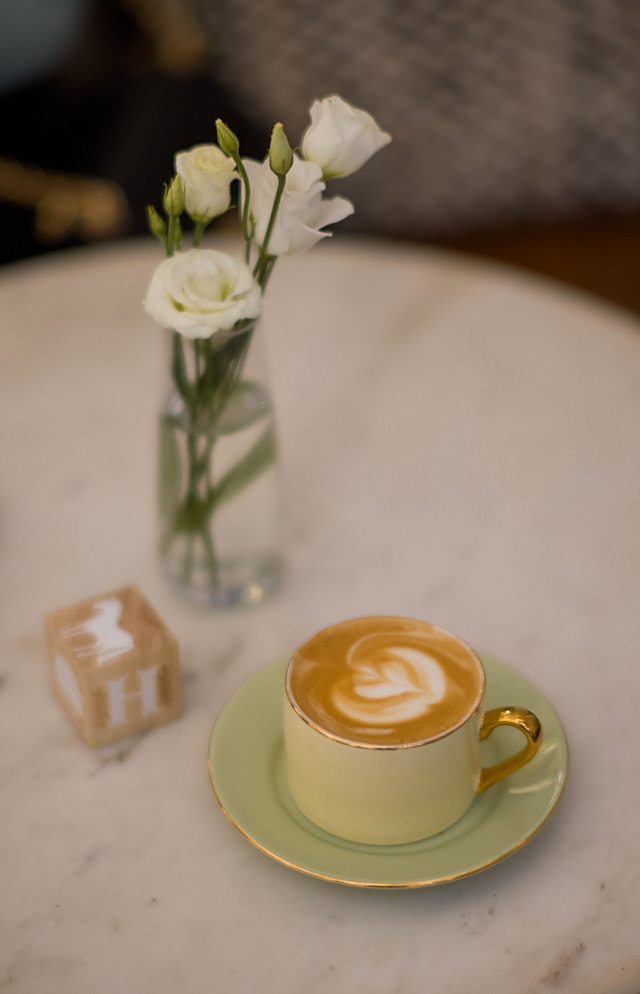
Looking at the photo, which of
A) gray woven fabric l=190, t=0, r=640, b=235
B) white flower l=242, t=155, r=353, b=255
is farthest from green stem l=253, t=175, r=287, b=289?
gray woven fabric l=190, t=0, r=640, b=235

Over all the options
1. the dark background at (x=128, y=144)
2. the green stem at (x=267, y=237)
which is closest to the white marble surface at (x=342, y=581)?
the green stem at (x=267, y=237)

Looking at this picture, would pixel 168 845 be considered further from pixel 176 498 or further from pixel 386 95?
pixel 386 95

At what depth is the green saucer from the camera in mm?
491

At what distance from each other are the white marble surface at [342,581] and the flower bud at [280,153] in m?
0.31

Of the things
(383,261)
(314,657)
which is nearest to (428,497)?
(314,657)

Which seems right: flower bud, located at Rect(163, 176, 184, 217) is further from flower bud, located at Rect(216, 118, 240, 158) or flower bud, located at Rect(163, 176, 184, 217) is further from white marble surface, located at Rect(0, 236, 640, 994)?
white marble surface, located at Rect(0, 236, 640, 994)

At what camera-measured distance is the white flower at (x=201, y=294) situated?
20.4 inches

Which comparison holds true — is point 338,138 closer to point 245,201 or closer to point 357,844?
point 245,201

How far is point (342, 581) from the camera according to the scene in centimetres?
73

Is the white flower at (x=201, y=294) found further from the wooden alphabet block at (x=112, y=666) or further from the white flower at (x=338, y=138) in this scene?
the wooden alphabet block at (x=112, y=666)

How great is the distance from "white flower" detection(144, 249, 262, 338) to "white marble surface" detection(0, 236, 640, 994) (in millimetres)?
247

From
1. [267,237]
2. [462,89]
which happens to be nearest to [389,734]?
[267,237]

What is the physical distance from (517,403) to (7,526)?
0.48 m

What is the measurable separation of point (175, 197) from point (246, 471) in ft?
0.67
